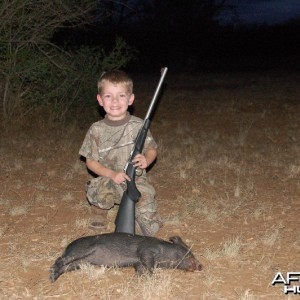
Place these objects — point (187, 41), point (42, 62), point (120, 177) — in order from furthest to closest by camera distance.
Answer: point (187, 41) → point (42, 62) → point (120, 177)

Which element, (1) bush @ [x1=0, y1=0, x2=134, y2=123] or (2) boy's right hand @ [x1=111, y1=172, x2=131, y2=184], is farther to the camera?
(1) bush @ [x1=0, y1=0, x2=134, y2=123]

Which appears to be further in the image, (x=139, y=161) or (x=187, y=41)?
(x=187, y=41)

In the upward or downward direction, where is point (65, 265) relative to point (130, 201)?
downward

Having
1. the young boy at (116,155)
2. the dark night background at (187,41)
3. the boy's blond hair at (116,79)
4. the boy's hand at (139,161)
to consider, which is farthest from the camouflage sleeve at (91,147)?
the dark night background at (187,41)

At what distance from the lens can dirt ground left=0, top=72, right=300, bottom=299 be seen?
4.02 meters

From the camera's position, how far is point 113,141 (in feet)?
16.2

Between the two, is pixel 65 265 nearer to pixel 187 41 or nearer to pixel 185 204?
pixel 185 204

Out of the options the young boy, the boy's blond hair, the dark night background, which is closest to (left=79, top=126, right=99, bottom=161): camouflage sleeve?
the young boy

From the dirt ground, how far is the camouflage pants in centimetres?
21

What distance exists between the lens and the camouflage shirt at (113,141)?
4.90m

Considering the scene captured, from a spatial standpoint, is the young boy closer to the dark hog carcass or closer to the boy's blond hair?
the boy's blond hair

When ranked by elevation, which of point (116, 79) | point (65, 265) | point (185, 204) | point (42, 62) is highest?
point (42, 62)

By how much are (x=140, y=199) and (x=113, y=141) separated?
52 centimetres

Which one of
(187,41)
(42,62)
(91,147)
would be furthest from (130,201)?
(187,41)
